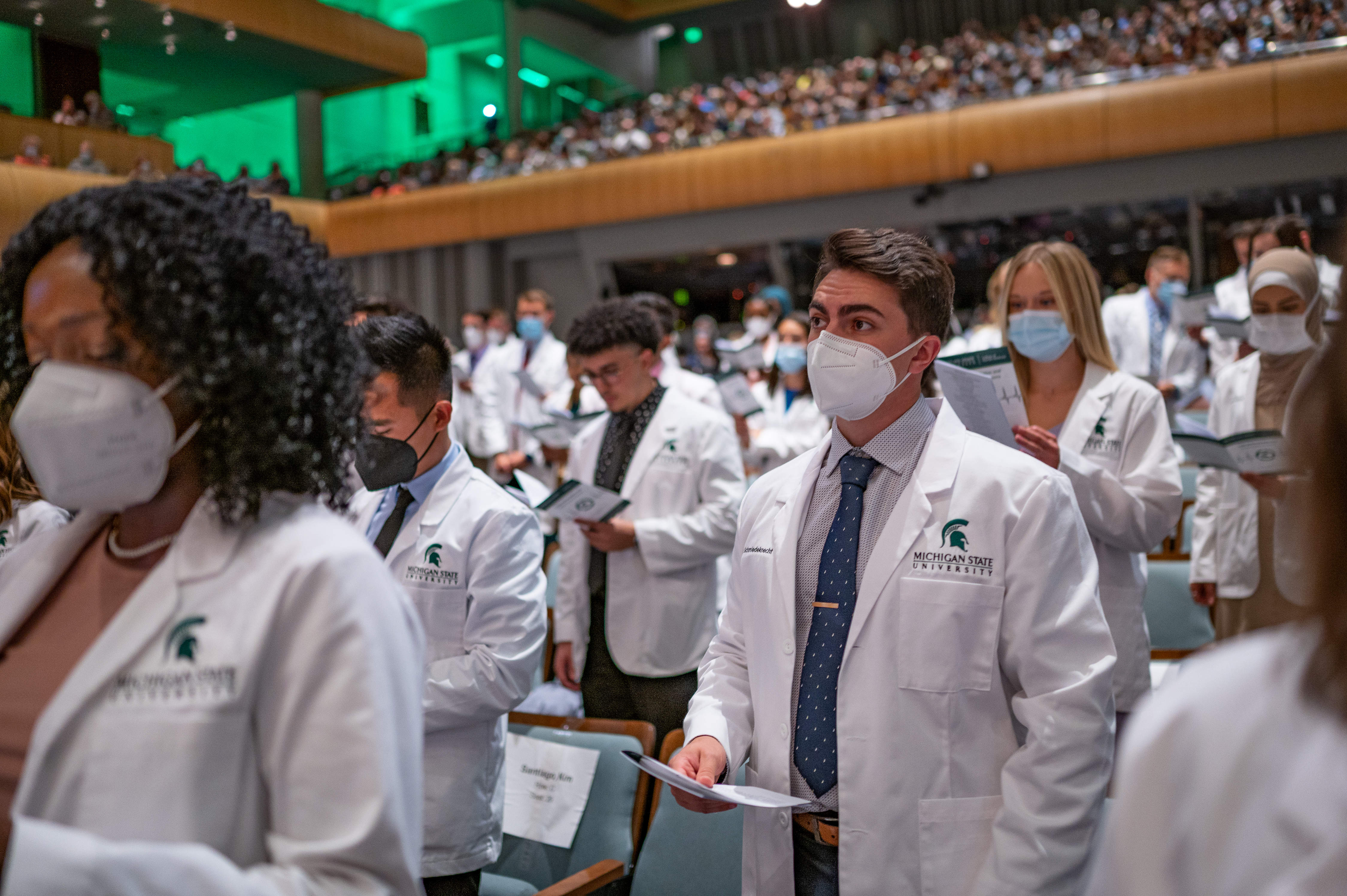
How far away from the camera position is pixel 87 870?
97cm

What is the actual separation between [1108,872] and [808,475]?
1.32 meters

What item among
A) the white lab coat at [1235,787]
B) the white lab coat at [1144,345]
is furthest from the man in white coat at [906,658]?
the white lab coat at [1144,345]

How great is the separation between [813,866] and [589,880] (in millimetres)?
684

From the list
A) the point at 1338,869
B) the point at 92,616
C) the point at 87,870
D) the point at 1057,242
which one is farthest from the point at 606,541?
the point at 1338,869

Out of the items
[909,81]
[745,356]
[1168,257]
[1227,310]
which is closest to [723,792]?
[745,356]

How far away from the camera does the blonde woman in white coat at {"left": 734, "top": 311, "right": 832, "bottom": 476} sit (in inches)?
232

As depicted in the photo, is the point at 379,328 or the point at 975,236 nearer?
the point at 379,328

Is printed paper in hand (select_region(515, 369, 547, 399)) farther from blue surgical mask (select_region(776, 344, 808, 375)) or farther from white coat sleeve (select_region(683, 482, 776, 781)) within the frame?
white coat sleeve (select_region(683, 482, 776, 781))

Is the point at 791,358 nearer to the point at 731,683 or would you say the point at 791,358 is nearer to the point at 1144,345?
the point at 1144,345

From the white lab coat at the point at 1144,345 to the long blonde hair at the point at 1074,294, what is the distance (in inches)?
210

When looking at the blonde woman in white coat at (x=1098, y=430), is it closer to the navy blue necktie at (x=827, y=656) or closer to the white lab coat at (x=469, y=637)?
the navy blue necktie at (x=827, y=656)

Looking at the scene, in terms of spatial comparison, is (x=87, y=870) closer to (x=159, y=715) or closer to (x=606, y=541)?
(x=159, y=715)

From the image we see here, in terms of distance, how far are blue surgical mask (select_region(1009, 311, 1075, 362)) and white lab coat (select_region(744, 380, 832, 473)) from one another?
2462 mm

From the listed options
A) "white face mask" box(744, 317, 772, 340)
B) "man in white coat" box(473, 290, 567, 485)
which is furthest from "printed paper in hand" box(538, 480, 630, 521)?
"white face mask" box(744, 317, 772, 340)
